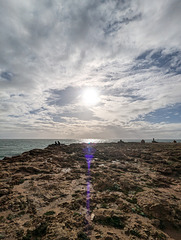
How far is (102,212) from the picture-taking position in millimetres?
7371

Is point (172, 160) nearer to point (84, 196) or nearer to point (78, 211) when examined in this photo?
point (84, 196)

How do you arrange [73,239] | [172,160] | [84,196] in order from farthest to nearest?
[172,160] < [84,196] < [73,239]

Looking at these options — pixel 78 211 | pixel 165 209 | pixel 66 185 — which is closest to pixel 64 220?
pixel 78 211

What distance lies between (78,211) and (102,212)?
1.49m

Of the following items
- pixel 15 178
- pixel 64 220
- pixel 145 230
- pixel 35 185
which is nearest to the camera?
pixel 145 230

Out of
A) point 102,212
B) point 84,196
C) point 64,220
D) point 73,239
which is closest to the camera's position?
point 73,239

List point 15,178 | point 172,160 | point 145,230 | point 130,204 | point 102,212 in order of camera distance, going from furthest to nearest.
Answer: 1. point 172,160
2. point 15,178
3. point 130,204
4. point 102,212
5. point 145,230

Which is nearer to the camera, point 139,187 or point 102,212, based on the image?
point 102,212

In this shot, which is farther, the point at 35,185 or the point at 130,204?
the point at 35,185

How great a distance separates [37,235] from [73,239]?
5.69ft

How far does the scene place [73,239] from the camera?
17.8 feet

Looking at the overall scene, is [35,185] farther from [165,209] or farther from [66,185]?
[165,209]

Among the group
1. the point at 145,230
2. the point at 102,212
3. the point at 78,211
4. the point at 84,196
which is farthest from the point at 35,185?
the point at 145,230

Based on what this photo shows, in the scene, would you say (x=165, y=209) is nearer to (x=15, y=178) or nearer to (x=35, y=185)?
(x=35, y=185)
